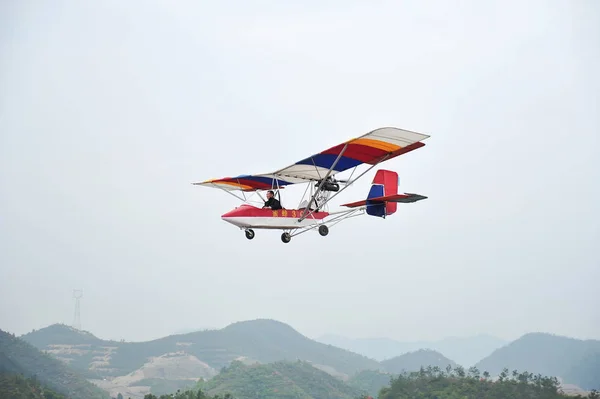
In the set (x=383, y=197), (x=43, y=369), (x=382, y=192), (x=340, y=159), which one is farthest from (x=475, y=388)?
(x=43, y=369)

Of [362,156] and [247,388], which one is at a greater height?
[362,156]

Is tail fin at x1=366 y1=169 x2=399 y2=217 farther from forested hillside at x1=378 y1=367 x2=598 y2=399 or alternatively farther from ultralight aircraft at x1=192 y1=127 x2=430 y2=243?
forested hillside at x1=378 y1=367 x2=598 y2=399

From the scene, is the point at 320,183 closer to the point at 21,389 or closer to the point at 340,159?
the point at 340,159

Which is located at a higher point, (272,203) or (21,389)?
(272,203)

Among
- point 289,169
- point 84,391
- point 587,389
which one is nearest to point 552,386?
point 289,169

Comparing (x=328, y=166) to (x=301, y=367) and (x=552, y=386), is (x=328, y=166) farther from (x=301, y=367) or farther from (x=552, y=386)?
(x=301, y=367)

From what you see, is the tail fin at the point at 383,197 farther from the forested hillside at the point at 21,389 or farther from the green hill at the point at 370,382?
the green hill at the point at 370,382
